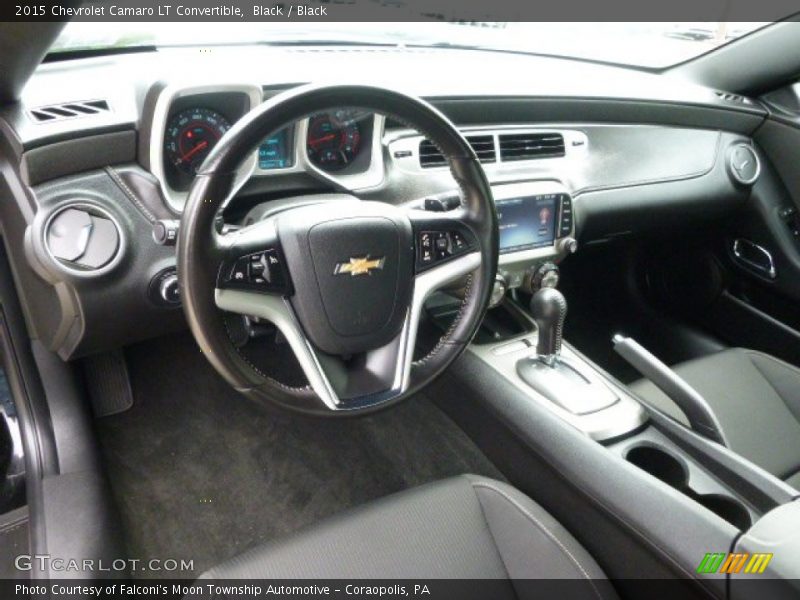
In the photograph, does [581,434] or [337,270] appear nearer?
[337,270]

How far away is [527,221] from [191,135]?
74cm

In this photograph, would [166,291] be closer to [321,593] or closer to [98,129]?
[98,129]

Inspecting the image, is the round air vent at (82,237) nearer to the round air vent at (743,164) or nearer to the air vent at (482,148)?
the air vent at (482,148)

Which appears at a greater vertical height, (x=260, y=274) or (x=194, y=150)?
(x=194, y=150)

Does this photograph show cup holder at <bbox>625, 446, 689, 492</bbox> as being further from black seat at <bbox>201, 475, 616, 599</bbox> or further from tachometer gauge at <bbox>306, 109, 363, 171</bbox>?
tachometer gauge at <bbox>306, 109, 363, 171</bbox>

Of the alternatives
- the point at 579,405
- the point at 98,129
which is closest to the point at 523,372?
the point at 579,405

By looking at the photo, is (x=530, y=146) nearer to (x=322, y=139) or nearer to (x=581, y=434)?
(x=322, y=139)

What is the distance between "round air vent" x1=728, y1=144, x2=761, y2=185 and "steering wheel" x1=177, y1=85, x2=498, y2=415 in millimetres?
1287

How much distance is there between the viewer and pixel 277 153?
1300 mm

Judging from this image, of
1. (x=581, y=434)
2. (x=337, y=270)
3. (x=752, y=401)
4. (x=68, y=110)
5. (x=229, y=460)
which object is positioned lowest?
(x=229, y=460)

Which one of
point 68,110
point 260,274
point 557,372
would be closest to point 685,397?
point 557,372

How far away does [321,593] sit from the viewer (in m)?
1.08

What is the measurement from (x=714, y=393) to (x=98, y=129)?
4.68 ft

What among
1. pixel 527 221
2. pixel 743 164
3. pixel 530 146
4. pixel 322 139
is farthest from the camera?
pixel 743 164
